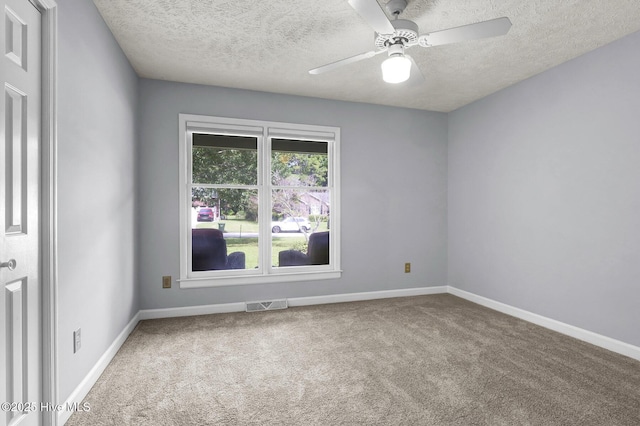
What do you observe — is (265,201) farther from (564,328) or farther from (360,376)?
(564,328)

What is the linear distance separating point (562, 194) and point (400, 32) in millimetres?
2257

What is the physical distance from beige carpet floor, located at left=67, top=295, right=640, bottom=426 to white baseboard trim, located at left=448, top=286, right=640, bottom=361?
0.32 feet

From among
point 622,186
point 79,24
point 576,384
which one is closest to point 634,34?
point 622,186

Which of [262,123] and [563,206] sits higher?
[262,123]

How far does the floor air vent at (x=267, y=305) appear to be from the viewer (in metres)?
3.81

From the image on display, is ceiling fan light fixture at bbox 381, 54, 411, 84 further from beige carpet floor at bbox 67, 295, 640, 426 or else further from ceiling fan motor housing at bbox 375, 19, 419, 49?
beige carpet floor at bbox 67, 295, 640, 426

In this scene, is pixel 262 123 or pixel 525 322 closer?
pixel 525 322

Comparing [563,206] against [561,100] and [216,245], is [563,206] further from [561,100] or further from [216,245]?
[216,245]

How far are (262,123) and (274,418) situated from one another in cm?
301

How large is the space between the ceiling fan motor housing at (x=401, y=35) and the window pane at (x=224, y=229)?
2.24m

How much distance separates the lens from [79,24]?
6.63ft

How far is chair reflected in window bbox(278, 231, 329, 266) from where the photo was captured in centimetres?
411

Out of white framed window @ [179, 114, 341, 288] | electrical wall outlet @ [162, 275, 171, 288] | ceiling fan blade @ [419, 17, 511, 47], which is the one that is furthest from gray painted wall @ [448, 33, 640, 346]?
electrical wall outlet @ [162, 275, 171, 288]

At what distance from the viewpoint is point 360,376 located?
2.31 metres
